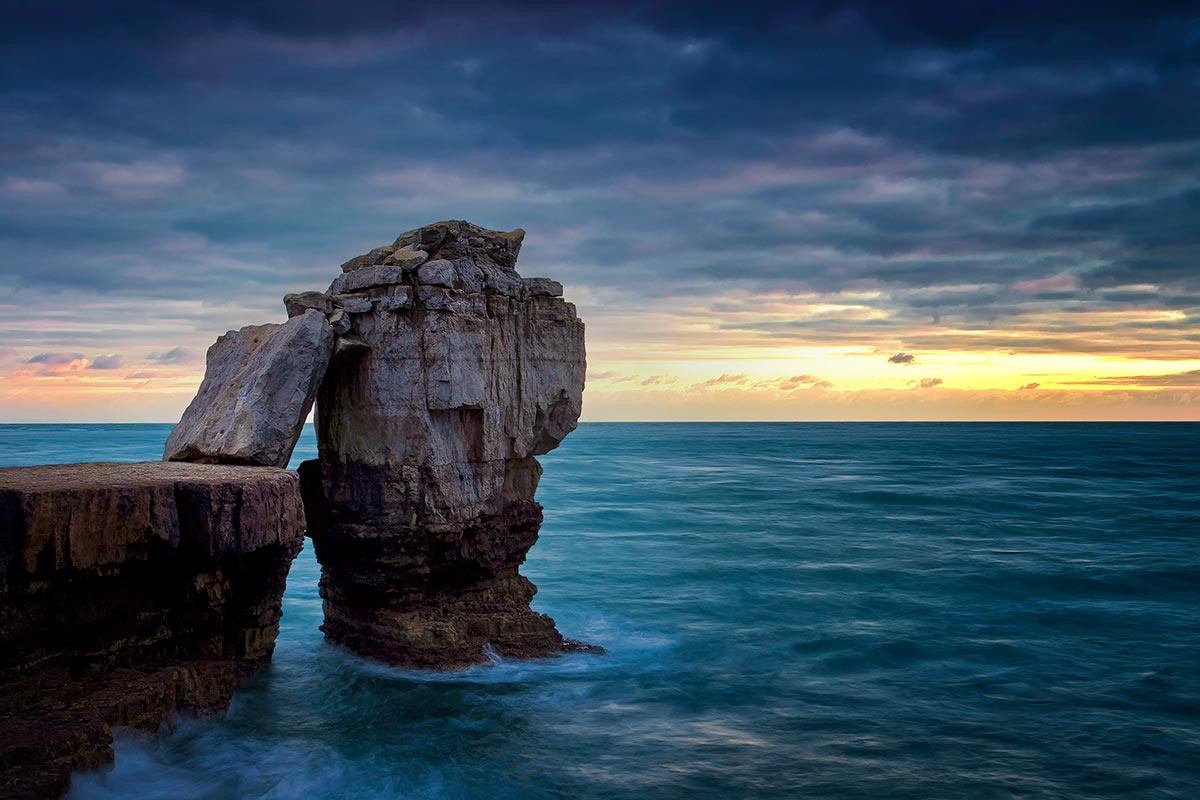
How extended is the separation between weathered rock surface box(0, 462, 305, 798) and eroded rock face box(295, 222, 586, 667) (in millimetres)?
2178

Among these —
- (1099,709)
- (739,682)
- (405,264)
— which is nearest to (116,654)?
(405,264)

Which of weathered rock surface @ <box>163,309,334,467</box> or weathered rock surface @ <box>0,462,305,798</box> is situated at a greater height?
weathered rock surface @ <box>163,309,334,467</box>

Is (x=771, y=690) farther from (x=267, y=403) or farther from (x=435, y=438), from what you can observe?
(x=267, y=403)

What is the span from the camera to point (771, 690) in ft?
42.6

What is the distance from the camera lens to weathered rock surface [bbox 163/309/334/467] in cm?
1062

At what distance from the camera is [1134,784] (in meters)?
9.77

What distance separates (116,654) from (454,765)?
12.6 ft

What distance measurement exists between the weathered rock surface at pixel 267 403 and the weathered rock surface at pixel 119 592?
20.9 inches

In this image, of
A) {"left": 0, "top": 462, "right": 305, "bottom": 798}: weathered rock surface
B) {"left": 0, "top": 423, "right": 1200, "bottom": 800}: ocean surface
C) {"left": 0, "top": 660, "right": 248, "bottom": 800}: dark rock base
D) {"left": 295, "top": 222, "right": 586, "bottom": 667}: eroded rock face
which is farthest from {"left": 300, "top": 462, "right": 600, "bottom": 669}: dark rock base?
{"left": 0, "top": 660, "right": 248, "bottom": 800}: dark rock base

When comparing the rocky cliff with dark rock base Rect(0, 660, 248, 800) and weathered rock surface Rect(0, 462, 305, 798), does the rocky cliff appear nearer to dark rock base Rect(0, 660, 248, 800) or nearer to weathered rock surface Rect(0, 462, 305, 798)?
weathered rock surface Rect(0, 462, 305, 798)

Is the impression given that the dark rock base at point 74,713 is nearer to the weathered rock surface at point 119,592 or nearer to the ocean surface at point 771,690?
the weathered rock surface at point 119,592

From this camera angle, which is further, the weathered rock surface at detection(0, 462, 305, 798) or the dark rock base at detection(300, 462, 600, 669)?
the dark rock base at detection(300, 462, 600, 669)

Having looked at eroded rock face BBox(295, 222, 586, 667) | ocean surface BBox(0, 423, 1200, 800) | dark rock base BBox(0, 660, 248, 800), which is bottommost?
ocean surface BBox(0, 423, 1200, 800)

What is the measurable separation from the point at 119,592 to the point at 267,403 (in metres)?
3.03
